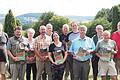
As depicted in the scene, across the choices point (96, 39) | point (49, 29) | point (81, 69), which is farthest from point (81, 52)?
point (49, 29)

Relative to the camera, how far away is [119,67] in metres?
10.4

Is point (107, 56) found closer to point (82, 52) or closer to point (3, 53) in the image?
point (82, 52)

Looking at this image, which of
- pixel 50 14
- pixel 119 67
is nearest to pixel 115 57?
pixel 119 67

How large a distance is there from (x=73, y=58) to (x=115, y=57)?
1.18m

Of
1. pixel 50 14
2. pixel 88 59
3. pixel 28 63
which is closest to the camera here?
pixel 88 59

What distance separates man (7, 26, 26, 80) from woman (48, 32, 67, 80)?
861mm

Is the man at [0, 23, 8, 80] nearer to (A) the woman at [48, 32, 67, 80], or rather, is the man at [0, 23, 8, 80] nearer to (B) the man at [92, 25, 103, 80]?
(A) the woman at [48, 32, 67, 80]

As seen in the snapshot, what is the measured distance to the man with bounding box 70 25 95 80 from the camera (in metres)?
9.75

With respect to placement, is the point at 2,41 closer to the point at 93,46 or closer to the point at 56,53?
the point at 56,53

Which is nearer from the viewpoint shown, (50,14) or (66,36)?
(66,36)

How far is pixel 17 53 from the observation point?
1020cm

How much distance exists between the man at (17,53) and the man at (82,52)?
1.40 m

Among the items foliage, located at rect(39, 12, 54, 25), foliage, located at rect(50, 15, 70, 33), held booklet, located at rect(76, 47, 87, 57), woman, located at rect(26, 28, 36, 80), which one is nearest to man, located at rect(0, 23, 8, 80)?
woman, located at rect(26, 28, 36, 80)

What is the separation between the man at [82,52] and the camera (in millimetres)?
9750
